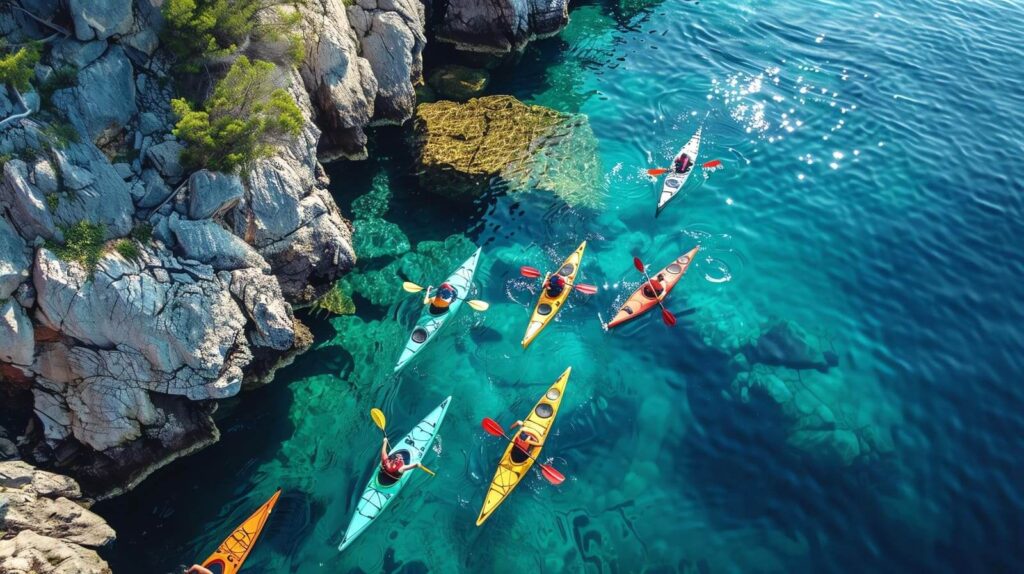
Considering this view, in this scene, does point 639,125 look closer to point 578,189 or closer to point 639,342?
point 578,189

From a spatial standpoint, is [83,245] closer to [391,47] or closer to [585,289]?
[391,47]

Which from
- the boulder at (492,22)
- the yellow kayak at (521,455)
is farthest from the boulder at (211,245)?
the boulder at (492,22)

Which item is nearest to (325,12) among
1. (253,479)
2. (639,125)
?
(639,125)

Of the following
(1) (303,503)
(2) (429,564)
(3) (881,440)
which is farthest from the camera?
(3) (881,440)

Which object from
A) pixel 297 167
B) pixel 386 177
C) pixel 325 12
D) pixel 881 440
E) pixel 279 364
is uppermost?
pixel 325 12

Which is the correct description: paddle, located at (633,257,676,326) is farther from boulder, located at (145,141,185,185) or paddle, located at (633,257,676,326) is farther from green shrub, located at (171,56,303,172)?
boulder, located at (145,141,185,185)

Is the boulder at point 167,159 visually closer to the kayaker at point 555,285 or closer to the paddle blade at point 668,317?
the kayaker at point 555,285
